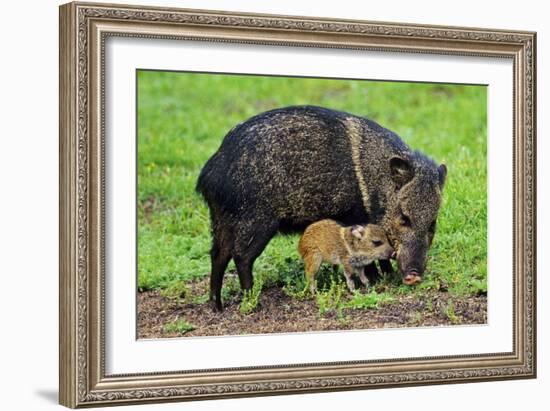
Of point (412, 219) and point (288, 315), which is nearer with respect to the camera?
point (288, 315)

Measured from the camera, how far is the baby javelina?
6.60 meters

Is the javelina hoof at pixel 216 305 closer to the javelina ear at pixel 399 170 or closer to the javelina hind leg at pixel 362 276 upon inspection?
the javelina hind leg at pixel 362 276

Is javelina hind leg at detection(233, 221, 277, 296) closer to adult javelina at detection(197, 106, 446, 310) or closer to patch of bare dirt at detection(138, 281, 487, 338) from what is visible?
adult javelina at detection(197, 106, 446, 310)

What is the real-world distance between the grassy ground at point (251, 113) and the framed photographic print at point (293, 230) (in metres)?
0.02

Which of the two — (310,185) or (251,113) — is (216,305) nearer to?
(310,185)

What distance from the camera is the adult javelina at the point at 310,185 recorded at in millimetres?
6512

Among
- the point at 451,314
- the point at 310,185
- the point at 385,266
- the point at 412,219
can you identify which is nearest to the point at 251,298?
the point at 310,185

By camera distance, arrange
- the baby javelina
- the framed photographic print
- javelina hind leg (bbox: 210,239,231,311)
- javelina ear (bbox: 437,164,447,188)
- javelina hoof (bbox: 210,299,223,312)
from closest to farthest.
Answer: the framed photographic print → javelina hoof (bbox: 210,299,223,312) → javelina hind leg (bbox: 210,239,231,311) → the baby javelina → javelina ear (bbox: 437,164,447,188)

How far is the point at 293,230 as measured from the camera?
21.7 ft

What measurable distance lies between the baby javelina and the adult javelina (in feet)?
0.17

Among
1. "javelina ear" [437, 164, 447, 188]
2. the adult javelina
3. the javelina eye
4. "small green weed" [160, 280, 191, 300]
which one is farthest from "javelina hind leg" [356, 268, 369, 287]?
"small green weed" [160, 280, 191, 300]

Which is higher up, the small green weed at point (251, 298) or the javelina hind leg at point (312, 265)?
the javelina hind leg at point (312, 265)

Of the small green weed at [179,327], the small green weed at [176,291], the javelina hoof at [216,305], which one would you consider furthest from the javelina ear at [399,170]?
the small green weed at [179,327]

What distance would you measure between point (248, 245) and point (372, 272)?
795mm
